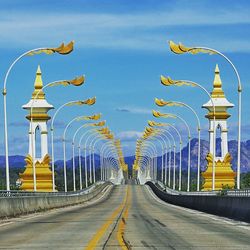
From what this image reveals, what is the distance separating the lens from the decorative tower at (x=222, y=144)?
4126 inches

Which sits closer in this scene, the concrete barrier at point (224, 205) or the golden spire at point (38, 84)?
the concrete barrier at point (224, 205)

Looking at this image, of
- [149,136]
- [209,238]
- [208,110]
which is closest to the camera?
[209,238]

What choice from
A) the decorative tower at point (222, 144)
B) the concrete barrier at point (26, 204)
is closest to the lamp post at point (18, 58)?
the concrete barrier at point (26, 204)

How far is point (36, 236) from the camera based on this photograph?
77.8ft

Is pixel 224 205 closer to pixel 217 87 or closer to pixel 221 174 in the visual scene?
pixel 221 174

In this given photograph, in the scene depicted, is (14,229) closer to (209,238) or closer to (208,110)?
(209,238)

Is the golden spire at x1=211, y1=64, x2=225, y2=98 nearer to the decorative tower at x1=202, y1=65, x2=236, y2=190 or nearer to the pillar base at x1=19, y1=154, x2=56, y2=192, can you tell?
the decorative tower at x1=202, y1=65, x2=236, y2=190

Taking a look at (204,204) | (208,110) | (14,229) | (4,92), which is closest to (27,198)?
(4,92)

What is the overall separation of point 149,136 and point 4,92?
101371 millimetres

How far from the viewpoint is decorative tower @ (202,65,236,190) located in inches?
4126

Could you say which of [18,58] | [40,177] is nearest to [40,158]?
[40,177]

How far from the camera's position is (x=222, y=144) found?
4402 inches

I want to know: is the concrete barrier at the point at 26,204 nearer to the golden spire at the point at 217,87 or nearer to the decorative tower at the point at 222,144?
the decorative tower at the point at 222,144

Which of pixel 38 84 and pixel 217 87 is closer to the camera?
pixel 38 84
